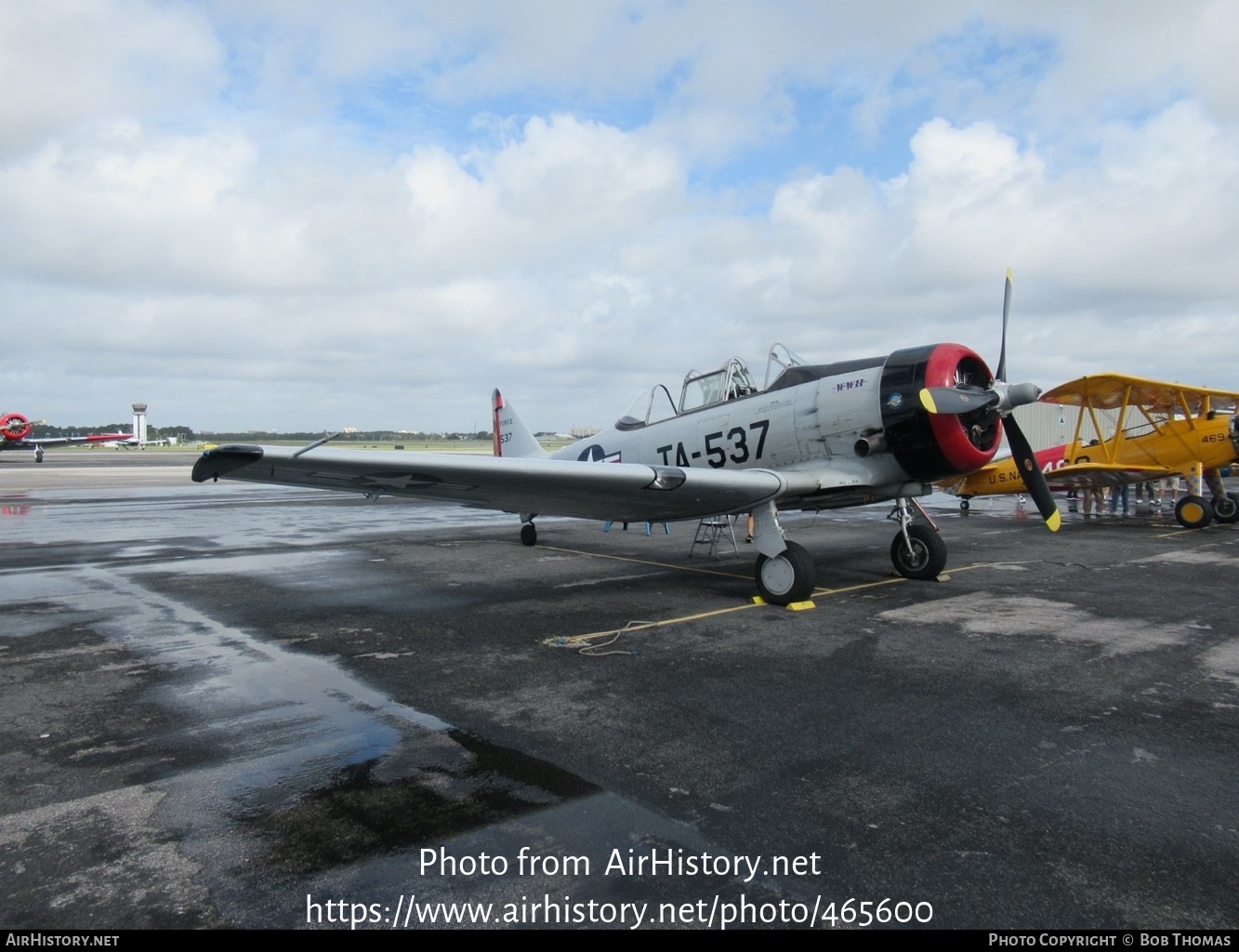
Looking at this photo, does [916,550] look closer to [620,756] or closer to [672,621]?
[672,621]

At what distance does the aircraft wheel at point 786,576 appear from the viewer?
7551mm

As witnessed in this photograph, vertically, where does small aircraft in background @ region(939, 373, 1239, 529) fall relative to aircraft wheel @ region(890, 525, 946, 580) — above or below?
above

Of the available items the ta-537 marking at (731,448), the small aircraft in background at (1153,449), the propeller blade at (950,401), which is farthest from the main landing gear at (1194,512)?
the ta-537 marking at (731,448)

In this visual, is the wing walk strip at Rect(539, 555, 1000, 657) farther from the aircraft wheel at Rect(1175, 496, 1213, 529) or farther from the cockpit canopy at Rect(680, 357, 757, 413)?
the aircraft wheel at Rect(1175, 496, 1213, 529)

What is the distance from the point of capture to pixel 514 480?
23.1 feet

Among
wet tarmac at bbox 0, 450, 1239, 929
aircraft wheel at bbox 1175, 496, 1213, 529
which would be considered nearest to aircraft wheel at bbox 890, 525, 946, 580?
wet tarmac at bbox 0, 450, 1239, 929

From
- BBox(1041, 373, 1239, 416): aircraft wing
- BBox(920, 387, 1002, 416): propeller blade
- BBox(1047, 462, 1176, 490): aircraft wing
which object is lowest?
BBox(1047, 462, 1176, 490): aircraft wing

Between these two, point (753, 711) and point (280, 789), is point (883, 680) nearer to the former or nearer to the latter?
point (753, 711)

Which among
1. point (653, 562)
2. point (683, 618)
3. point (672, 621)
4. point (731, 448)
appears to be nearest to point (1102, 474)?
point (653, 562)

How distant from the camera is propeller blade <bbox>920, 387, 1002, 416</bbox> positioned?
24.1 ft

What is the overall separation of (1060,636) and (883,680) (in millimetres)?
2293

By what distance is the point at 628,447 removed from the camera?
1077 centimetres

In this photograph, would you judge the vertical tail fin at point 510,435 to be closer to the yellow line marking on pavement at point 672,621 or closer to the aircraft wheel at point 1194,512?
the yellow line marking on pavement at point 672,621

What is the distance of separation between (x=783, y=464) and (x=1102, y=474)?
36.6 feet
